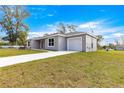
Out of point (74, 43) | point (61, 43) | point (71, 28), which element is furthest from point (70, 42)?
point (71, 28)

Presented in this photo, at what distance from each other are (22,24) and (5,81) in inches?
1051

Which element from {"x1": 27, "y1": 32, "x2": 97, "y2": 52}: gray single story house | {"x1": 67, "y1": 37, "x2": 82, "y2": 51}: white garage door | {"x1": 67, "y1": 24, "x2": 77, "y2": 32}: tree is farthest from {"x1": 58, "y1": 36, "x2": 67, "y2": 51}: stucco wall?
{"x1": 67, "y1": 24, "x2": 77, "y2": 32}: tree

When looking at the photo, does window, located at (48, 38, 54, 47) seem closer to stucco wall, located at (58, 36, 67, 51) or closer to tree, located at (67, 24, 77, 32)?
stucco wall, located at (58, 36, 67, 51)

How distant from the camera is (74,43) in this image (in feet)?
52.1

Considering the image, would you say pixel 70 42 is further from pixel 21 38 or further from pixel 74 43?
pixel 21 38

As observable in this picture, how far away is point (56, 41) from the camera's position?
16172 mm

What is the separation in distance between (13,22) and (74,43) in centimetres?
1909

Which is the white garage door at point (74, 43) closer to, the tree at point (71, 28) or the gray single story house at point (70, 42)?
the gray single story house at point (70, 42)

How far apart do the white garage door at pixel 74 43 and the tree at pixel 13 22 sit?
1573 centimetres

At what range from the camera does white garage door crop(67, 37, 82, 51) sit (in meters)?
15.3

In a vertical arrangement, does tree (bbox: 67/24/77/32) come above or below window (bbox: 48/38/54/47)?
above

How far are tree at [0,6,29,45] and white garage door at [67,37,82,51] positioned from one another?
15.7 metres

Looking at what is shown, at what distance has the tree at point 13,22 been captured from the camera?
27.6 meters
